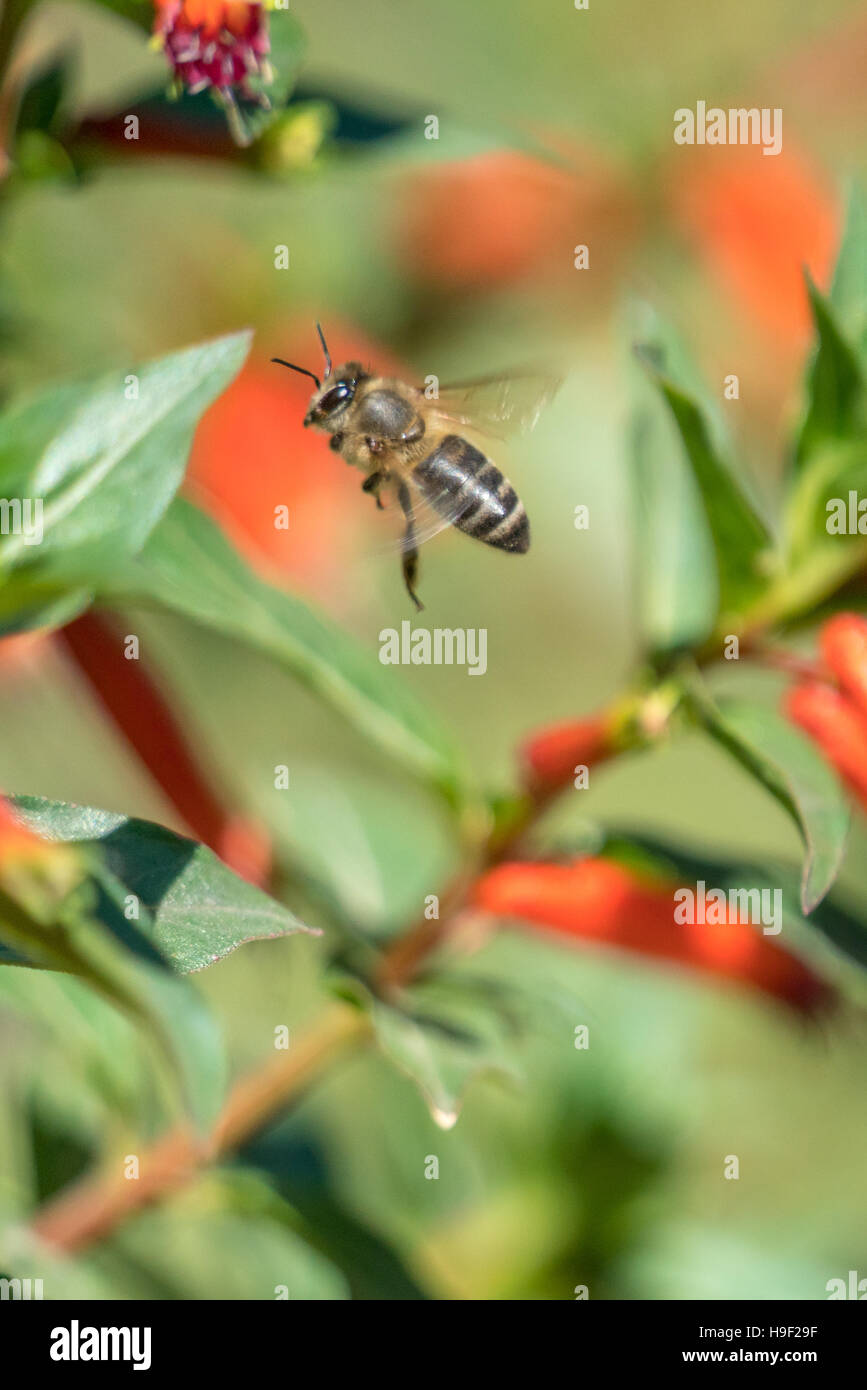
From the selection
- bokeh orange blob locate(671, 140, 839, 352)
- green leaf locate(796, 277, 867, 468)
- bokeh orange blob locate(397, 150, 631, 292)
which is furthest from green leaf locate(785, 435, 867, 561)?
bokeh orange blob locate(671, 140, 839, 352)

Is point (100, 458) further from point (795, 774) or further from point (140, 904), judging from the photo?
point (795, 774)

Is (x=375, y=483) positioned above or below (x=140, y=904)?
above

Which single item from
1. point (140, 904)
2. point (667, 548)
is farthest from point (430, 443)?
point (140, 904)

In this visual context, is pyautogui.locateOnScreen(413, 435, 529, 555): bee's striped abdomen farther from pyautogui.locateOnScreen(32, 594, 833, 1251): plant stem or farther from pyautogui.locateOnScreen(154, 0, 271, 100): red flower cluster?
pyautogui.locateOnScreen(154, 0, 271, 100): red flower cluster

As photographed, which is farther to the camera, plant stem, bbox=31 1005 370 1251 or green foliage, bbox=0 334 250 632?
plant stem, bbox=31 1005 370 1251
